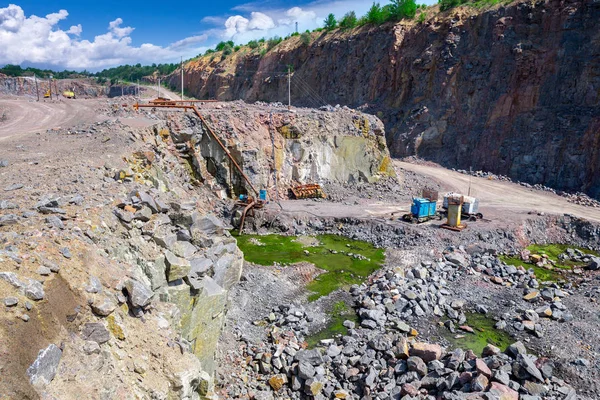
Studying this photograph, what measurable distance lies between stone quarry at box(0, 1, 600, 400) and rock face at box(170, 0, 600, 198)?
0.58ft

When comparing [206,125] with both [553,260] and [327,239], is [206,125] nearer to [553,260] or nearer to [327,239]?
[327,239]

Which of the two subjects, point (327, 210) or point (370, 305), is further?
point (327, 210)

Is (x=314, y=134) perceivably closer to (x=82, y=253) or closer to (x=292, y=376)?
(x=292, y=376)

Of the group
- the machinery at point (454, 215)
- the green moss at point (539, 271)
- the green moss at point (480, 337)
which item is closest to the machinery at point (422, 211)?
the machinery at point (454, 215)

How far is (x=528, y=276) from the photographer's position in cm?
1753

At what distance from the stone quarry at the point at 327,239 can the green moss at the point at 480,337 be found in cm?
8

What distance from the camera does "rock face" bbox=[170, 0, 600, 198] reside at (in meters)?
29.2

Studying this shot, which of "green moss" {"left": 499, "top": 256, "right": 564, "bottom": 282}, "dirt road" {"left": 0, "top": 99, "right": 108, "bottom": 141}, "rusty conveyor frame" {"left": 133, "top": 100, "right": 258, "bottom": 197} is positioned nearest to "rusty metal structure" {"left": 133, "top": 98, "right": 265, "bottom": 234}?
"rusty conveyor frame" {"left": 133, "top": 100, "right": 258, "bottom": 197}

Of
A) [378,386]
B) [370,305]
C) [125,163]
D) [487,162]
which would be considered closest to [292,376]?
[378,386]

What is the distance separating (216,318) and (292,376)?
2801 mm

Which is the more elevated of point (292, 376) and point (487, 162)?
point (487, 162)

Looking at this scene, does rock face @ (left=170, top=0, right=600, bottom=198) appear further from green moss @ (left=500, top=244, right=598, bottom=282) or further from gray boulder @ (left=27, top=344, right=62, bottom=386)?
gray boulder @ (left=27, top=344, right=62, bottom=386)

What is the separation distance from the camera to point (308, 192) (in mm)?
26438

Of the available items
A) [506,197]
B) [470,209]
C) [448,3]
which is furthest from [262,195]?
[448,3]
